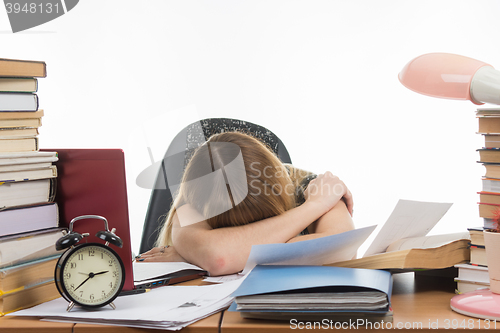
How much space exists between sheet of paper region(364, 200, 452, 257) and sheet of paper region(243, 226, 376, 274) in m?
0.16

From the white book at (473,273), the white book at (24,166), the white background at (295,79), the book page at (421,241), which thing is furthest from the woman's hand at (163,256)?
the white background at (295,79)

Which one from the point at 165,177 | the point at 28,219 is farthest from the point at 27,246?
the point at 165,177

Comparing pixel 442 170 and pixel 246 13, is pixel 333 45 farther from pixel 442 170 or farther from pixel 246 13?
pixel 442 170

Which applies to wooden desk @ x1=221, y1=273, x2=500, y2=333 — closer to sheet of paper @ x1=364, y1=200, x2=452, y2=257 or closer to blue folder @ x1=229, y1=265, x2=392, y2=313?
blue folder @ x1=229, y1=265, x2=392, y2=313

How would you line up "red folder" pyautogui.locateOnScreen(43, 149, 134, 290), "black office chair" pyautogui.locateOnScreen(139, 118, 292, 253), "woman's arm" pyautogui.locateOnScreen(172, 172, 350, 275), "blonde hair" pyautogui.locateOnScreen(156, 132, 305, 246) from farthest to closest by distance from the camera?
"black office chair" pyautogui.locateOnScreen(139, 118, 292, 253) < "blonde hair" pyautogui.locateOnScreen(156, 132, 305, 246) < "woman's arm" pyautogui.locateOnScreen(172, 172, 350, 275) < "red folder" pyautogui.locateOnScreen(43, 149, 134, 290)

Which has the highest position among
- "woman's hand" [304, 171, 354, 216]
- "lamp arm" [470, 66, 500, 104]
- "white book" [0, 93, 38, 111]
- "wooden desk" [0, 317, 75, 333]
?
"white book" [0, 93, 38, 111]

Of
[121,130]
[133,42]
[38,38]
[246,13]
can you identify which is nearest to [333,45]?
[246,13]

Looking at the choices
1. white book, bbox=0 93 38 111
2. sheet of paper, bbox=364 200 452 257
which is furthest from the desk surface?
white book, bbox=0 93 38 111

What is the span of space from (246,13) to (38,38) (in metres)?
1.29

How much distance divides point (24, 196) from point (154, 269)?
0.29 m

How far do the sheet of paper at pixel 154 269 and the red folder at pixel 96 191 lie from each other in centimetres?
7

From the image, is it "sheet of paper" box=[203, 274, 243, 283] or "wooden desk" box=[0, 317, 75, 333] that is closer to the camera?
"wooden desk" box=[0, 317, 75, 333]

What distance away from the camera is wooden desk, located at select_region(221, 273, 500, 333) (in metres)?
0.48

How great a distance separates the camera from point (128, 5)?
249cm
